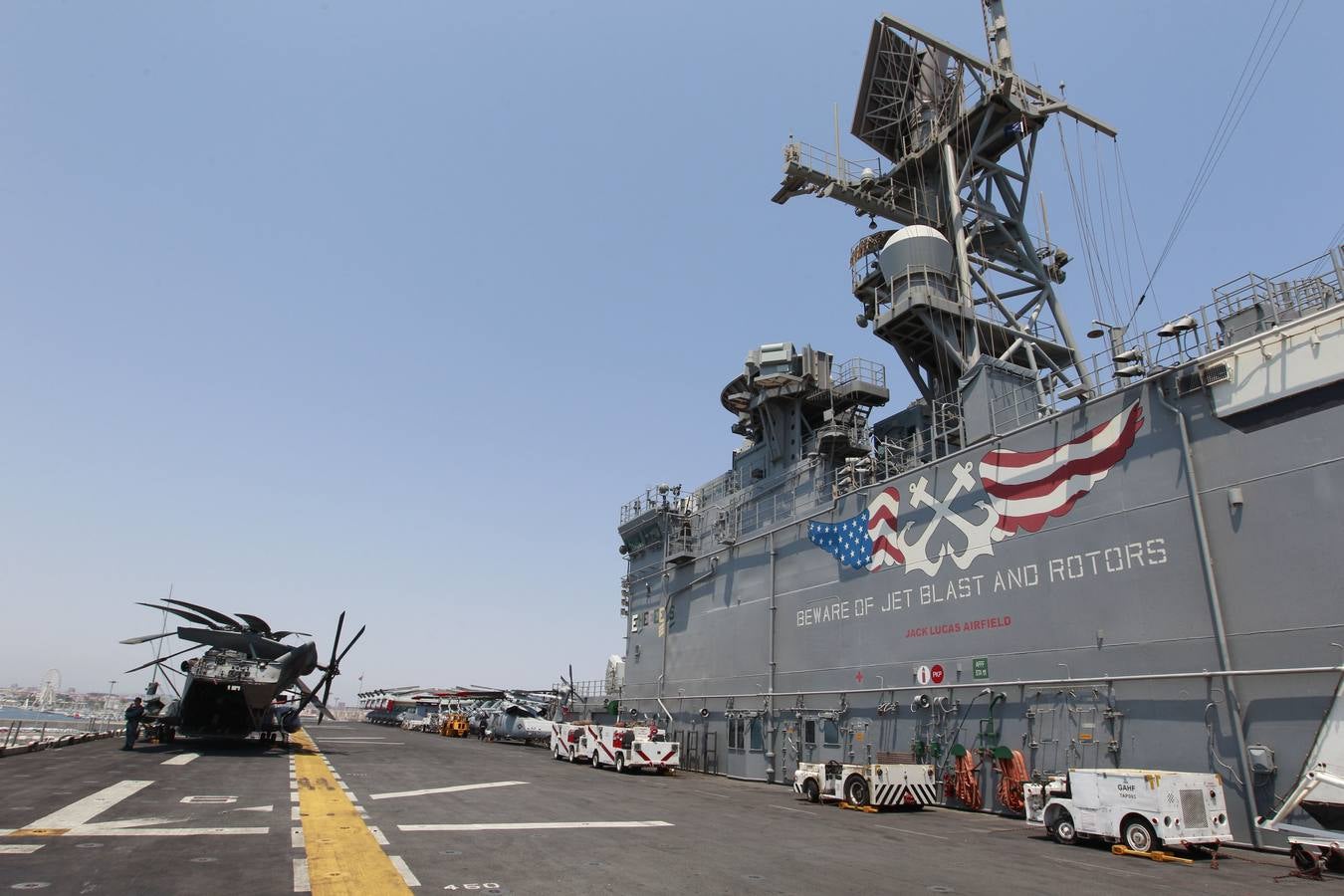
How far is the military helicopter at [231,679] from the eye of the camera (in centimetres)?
2575

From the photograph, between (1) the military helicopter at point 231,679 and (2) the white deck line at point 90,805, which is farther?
(1) the military helicopter at point 231,679

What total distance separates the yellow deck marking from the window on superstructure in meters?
12.7

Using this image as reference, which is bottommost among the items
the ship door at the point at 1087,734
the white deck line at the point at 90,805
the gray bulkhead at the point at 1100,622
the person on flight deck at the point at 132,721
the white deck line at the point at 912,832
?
the white deck line at the point at 912,832

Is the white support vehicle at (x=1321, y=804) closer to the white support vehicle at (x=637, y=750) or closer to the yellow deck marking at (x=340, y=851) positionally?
the yellow deck marking at (x=340, y=851)

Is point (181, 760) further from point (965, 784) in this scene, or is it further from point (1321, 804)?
point (1321, 804)

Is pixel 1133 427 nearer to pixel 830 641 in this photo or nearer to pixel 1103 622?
pixel 1103 622

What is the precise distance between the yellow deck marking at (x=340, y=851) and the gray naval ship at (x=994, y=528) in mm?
12536

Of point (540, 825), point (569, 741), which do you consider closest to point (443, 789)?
point (540, 825)

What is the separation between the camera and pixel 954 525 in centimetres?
1856

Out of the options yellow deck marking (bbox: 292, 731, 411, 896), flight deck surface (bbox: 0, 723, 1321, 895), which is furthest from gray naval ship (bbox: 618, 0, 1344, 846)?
yellow deck marking (bbox: 292, 731, 411, 896)

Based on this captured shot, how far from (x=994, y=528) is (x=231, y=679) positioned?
2461 centimetres

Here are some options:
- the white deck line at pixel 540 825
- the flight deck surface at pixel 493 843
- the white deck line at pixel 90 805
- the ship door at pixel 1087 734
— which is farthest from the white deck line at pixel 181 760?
the ship door at pixel 1087 734

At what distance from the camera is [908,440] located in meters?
23.5

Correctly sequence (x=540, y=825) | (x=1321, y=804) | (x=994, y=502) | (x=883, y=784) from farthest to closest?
(x=994, y=502)
(x=883, y=784)
(x=540, y=825)
(x=1321, y=804)
